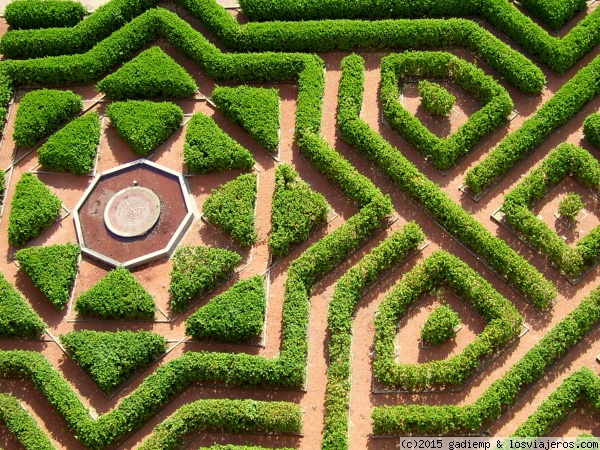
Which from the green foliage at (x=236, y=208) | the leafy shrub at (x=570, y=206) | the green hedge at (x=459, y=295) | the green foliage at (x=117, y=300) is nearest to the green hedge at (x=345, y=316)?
the green hedge at (x=459, y=295)

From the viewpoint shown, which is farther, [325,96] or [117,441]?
[325,96]

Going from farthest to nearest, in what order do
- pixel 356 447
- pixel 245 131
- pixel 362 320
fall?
pixel 245 131 → pixel 362 320 → pixel 356 447

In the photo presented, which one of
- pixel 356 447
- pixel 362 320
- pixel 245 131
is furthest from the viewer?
pixel 245 131

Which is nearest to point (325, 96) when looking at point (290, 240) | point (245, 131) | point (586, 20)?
point (245, 131)

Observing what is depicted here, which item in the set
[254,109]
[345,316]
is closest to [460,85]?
[254,109]

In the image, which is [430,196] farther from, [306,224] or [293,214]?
[293,214]

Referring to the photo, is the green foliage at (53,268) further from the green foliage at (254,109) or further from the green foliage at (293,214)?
the green foliage at (254,109)

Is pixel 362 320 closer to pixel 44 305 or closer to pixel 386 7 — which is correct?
pixel 44 305

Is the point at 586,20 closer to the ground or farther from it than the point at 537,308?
farther from it
